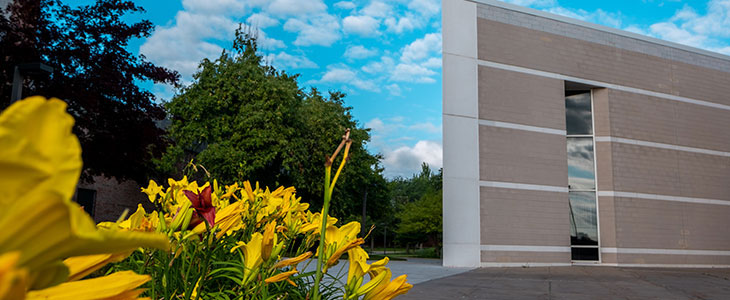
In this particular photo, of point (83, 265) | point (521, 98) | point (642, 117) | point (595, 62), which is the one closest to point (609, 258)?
point (642, 117)

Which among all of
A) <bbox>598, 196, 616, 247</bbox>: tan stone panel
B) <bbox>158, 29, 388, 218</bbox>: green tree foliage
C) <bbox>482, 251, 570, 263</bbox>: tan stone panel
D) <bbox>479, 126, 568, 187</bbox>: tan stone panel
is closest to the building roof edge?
<bbox>479, 126, 568, 187</bbox>: tan stone panel

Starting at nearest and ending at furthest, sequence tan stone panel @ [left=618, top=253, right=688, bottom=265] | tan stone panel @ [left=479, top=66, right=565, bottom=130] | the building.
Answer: the building, tan stone panel @ [left=479, top=66, right=565, bottom=130], tan stone panel @ [left=618, top=253, right=688, bottom=265]

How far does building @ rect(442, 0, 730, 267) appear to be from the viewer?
12.3 metres

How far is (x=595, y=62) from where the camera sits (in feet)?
45.6

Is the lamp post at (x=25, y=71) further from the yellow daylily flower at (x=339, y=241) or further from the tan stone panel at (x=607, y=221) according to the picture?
the tan stone panel at (x=607, y=221)

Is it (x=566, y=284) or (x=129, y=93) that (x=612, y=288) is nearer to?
(x=566, y=284)

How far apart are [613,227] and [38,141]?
14.7 meters

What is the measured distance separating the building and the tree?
279 inches

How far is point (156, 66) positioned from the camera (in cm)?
999

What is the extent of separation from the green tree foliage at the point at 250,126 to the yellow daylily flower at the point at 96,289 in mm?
12901

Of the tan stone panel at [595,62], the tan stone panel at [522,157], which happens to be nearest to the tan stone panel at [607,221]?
the tan stone panel at [522,157]

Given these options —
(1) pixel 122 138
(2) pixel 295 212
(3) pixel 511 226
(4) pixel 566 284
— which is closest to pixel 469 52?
(3) pixel 511 226

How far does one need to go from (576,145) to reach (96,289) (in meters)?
15.0

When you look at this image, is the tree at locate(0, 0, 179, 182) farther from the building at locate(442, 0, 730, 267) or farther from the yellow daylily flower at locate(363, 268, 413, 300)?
the yellow daylily flower at locate(363, 268, 413, 300)
